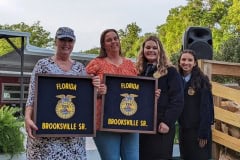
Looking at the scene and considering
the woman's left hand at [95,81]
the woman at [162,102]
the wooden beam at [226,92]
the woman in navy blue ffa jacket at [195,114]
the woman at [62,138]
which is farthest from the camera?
the wooden beam at [226,92]

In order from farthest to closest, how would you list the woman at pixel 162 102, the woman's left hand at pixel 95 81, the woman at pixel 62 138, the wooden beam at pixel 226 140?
the wooden beam at pixel 226 140, the woman at pixel 162 102, the woman's left hand at pixel 95 81, the woman at pixel 62 138

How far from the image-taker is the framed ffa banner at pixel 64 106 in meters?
3.27

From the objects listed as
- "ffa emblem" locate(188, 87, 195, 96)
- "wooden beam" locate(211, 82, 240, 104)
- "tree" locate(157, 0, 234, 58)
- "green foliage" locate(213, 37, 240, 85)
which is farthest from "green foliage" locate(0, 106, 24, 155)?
"tree" locate(157, 0, 234, 58)

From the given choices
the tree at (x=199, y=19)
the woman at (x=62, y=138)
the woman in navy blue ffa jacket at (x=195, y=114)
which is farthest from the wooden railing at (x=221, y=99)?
the tree at (x=199, y=19)

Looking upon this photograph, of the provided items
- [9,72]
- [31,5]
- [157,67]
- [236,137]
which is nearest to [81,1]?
[31,5]

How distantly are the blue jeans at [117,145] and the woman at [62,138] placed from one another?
0.31 meters

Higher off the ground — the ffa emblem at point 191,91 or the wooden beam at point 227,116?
the ffa emblem at point 191,91

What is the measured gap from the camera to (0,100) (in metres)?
19.8

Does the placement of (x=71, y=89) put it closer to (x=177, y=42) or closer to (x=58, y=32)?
(x=58, y=32)

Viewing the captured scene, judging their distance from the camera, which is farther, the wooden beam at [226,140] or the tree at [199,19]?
the tree at [199,19]

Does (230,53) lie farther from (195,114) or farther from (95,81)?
(95,81)

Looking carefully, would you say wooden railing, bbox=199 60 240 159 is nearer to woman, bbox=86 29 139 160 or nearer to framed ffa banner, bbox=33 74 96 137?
woman, bbox=86 29 139 160

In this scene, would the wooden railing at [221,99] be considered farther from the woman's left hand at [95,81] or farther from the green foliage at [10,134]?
the woman's left hand at [95,81]

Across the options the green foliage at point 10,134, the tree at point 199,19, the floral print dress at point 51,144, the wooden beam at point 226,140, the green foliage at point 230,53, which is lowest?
the wooden beam at point 226,140
